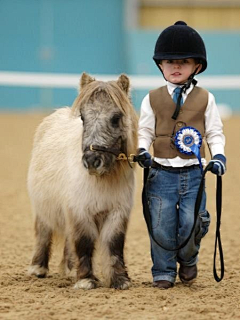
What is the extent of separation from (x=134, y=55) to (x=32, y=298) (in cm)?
1896

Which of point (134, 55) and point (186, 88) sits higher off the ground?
point (134, 55)

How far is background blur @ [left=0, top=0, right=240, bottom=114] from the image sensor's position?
900 inches

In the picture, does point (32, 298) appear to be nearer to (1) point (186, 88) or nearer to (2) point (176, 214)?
(2) point (176, 214)

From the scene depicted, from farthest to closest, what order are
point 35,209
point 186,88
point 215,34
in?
point 215,34 < point 35,209 < point 186,88

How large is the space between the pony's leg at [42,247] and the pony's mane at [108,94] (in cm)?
133

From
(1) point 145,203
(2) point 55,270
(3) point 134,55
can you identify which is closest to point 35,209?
(2) point 55,270

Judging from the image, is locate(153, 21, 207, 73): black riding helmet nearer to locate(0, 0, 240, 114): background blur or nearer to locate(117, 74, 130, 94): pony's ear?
locate(117, 74, 130, 94): pony's ear

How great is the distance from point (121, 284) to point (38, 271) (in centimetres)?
105

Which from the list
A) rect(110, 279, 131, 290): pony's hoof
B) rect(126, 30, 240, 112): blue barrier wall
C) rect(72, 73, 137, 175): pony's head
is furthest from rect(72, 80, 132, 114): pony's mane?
rect(126, 30, 240, 112): blue barrier wall

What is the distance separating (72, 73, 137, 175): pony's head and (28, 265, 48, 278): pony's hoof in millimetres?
1372

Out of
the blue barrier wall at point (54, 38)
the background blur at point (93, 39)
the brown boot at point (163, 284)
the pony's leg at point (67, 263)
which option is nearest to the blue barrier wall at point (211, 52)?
the background blur at point (93, 39)

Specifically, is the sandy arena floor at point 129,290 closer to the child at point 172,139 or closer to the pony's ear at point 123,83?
the child at point 172,139

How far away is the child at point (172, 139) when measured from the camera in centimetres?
488

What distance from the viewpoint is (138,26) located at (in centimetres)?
2416
